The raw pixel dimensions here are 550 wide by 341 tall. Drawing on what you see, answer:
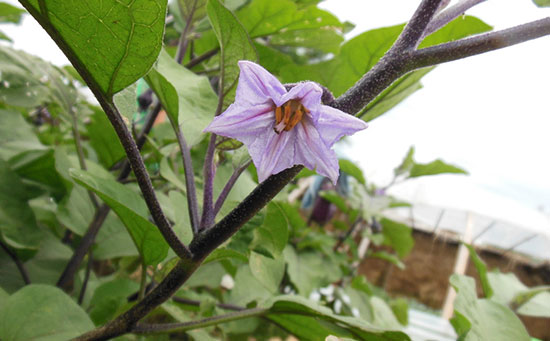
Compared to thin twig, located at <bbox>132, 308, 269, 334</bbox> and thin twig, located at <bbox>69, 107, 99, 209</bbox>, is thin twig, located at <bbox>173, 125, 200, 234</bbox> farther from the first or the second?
thin twig, located at <bbox>69, 107, 99, 209</bbox>

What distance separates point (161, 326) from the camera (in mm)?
377

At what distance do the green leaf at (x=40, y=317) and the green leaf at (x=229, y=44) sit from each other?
26 cm

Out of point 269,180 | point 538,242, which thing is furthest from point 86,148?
point 538,242

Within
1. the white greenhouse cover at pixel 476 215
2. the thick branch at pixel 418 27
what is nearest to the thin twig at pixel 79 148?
the thick branch at pixel 418 27

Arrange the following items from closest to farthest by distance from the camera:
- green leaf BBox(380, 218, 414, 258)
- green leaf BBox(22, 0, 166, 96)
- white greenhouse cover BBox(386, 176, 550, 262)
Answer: green leaf BBox(22, 0, 166, 96) → green leaf BBox(380, 218, 414, 258) → white greenhouse cover BBox(386, 176, 550, 262)

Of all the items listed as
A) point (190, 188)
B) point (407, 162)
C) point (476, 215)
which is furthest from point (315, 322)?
point (476, 215)

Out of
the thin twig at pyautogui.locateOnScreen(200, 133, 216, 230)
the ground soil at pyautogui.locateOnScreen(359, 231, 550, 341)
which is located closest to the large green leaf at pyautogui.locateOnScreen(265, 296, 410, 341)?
the thin twig at pyautogui.locateOnScreen(200, 133, 216, 230)

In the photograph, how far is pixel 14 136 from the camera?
0.65m

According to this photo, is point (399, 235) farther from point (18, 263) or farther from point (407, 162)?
point (18, 263)

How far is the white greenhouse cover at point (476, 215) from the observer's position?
425 centimetres

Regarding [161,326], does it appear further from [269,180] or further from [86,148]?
[86,148]

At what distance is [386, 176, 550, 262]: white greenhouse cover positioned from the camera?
4.25m

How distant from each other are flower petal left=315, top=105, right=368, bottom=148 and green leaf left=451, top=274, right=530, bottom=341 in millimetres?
241

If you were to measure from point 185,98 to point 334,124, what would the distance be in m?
0.21
